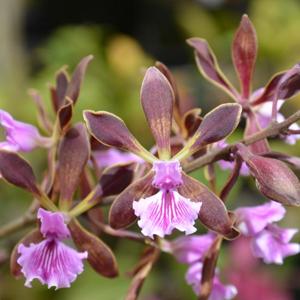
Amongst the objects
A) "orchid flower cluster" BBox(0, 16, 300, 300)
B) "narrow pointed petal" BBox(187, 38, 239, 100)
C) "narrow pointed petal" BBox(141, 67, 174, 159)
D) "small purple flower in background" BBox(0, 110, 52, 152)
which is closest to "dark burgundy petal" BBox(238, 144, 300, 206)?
"orchid flower cluster" BBox(0, 16, 300, 300)

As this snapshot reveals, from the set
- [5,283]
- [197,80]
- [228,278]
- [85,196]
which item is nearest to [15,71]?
[197,80]

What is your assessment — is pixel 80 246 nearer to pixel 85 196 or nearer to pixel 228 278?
pixel 85 196

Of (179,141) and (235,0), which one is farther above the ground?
(179,141)

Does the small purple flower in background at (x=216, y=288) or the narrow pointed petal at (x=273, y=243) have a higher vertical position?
the narrow pointed petal at (x=273, y=243)

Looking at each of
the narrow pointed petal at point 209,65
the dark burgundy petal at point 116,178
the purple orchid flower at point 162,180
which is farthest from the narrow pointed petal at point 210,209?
the narrow pointed petal at point 209,65

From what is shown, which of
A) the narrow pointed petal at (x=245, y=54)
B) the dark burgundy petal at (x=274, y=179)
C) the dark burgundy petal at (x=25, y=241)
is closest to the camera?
the dark burgundy petal at (x=274, y=179)

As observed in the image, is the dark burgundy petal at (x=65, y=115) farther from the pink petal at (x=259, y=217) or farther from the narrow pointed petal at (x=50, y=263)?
the pink petal at (x=259, y=217)
